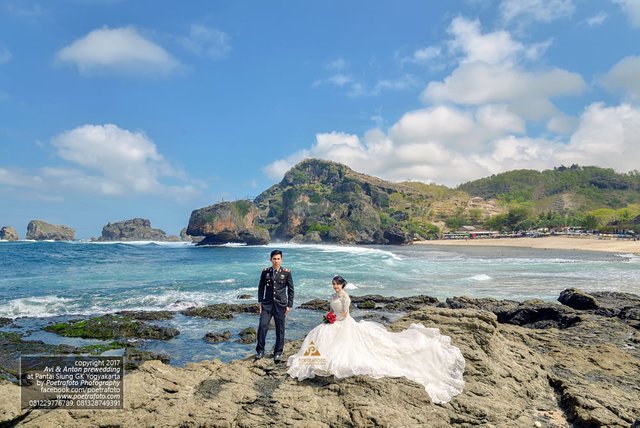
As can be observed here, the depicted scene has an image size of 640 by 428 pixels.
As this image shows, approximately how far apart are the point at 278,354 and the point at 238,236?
105 m

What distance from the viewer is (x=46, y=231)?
7195 inches

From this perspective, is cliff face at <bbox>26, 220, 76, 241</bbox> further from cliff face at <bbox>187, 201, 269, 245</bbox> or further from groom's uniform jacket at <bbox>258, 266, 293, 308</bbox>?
groom's uniform jacket at <bbox>258, 266, 293, 308</bbox>

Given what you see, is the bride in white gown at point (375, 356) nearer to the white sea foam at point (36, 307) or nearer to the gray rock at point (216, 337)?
the gray rock at point (216, 337)

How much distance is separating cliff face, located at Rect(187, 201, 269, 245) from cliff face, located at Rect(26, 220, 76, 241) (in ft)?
367

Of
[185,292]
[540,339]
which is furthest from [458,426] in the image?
[185,292]

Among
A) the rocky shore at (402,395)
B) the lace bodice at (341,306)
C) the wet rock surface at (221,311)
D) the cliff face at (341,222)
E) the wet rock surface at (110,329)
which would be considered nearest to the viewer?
the rocky shore at (402,395)

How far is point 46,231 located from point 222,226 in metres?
123

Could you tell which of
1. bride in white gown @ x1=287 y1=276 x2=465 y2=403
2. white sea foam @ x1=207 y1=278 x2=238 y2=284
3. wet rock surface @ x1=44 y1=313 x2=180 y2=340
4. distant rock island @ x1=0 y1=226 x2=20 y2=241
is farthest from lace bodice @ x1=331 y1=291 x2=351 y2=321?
distant rock island @ x1=0 y1=226 x2=20 y2=241

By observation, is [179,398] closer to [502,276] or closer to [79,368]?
[79,368]

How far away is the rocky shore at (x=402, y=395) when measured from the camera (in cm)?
555

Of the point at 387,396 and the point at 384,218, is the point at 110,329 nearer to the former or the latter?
the point at 387,396

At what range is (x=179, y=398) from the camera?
605cm

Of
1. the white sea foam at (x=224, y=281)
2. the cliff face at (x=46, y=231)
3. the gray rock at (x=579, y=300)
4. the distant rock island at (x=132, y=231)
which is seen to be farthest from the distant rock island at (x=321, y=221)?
the gray rock at (x=579, y=300)

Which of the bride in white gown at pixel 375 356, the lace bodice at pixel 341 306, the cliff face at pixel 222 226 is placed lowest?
the bride in white gown at pixel 375 356
